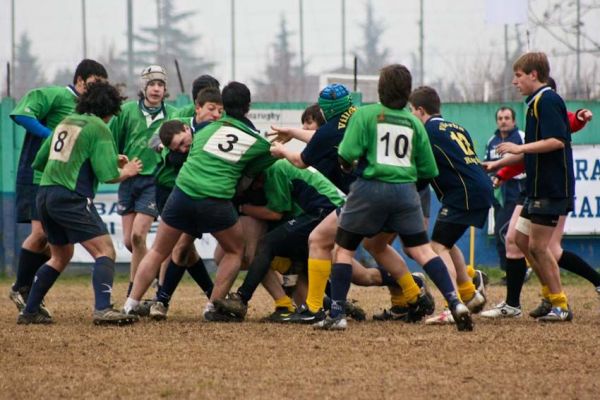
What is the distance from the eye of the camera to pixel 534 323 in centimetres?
995

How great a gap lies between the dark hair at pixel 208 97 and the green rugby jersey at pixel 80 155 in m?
1.00

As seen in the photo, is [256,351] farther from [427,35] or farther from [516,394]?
[427,35]

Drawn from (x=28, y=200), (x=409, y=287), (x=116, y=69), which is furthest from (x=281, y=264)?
(x=116, y=69)

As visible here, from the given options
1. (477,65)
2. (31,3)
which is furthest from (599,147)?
(31,3)

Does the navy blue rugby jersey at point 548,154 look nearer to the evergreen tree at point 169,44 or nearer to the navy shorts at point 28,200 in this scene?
the navy shorts at point 28,200

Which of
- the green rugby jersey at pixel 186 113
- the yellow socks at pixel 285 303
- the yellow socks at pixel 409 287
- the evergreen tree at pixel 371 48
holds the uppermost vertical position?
the evergreen tree at pixel 371 48

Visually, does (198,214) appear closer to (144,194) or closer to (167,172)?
(167,172)

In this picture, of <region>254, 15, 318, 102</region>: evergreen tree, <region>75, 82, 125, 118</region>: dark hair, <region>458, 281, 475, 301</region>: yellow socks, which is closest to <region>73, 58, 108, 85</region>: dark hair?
<region>75, 82, 125, 118</region>: dark hair

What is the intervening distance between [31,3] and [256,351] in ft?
43.0

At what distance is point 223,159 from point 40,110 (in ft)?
6.43

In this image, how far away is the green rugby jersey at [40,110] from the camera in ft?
35.0

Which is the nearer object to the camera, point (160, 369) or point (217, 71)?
point (160, 369)

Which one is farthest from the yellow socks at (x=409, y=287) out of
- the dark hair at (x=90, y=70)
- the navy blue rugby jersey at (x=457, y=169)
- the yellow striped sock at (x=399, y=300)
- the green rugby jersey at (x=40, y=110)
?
the green rugby jersey at (x=40, y=110)

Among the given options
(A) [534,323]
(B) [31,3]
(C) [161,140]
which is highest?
(B) [31,3]
